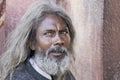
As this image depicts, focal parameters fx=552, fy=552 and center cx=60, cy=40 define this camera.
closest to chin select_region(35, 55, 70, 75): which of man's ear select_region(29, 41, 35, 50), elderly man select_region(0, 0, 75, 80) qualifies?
elderly man select_region(0, 0, 75, 80)

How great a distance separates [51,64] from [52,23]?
1.08 feet

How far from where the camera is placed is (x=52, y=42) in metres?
4.40

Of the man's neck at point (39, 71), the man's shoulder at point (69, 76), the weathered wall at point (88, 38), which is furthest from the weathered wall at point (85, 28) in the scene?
the man's neck at point (39, 71)

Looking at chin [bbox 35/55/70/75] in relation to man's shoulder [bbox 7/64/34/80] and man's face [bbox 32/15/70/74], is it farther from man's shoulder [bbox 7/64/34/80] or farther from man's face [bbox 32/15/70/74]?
man's shoulder [bbox 7/64/34/80]

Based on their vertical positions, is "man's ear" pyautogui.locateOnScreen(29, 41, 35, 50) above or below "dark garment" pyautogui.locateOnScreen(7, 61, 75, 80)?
above

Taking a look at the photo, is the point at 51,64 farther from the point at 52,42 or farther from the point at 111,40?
the point at 111,40

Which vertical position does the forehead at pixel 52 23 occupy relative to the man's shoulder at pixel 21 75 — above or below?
above

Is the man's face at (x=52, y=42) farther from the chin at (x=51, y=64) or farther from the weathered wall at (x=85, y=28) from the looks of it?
the weathered wall at (x=85, y=28)

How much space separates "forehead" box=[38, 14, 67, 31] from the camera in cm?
444

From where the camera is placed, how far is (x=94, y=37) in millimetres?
5109

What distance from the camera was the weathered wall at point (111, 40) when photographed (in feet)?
16.6

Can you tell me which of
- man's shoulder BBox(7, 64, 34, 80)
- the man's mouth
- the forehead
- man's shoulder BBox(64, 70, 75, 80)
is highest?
the forehead

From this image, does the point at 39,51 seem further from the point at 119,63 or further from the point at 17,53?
the point at 119,63

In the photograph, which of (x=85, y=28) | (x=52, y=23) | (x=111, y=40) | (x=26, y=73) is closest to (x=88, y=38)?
(x=85, y=28)
